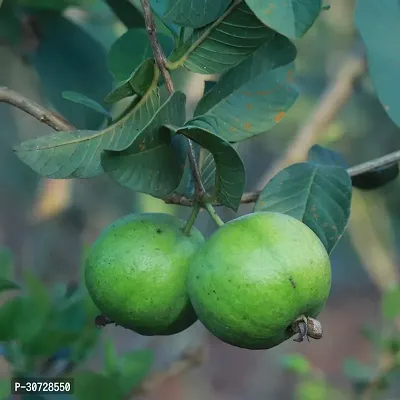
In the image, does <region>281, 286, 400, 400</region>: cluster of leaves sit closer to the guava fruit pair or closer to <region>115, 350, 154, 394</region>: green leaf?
<region>115, 350, 154, 394</region>: green leaf

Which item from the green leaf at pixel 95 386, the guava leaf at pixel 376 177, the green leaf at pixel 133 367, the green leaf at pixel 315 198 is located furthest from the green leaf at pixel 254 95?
the green leaf at pixel 133 367

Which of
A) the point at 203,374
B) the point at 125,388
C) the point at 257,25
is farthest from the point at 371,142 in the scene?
the point at 203,374

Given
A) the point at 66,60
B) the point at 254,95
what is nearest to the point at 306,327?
the point at 254,95

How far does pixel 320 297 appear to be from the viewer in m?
0.81

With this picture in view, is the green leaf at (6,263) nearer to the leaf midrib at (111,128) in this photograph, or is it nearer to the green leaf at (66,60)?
the green leaf at (66,60)

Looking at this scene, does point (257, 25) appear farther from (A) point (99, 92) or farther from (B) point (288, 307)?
(A) point (99, 92)

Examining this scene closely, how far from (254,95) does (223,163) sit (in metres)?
0.17

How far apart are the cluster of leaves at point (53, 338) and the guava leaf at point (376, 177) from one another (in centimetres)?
63

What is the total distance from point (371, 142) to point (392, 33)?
2184 mm

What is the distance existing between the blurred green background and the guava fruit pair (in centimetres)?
47

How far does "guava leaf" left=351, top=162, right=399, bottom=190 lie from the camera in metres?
1.21

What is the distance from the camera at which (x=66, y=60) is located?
1440 millimetres

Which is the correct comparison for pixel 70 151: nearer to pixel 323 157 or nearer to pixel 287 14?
pixel 287 14

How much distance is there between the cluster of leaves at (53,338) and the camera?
1354 mm
